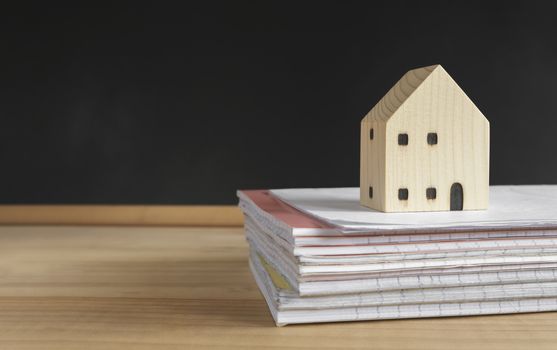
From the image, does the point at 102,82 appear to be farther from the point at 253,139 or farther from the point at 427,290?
the point at 427,290

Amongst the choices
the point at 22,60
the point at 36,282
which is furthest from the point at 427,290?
the point at 22,60

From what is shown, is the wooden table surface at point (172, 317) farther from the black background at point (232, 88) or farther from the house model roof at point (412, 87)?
the black background at point (232, 88)

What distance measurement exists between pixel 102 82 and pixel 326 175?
2.13ft

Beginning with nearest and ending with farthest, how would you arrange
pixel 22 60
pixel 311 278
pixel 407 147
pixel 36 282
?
1. pixel 311 278
2. pixel 407 147
3. pixel 36 282
4. pixel 22 60

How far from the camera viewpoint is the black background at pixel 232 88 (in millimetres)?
1807

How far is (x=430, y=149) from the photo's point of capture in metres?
0.80

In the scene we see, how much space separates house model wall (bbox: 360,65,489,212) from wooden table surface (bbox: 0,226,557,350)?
5.9 inches

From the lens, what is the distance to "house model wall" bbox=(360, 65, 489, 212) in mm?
788

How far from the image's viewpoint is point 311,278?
2.23 ft

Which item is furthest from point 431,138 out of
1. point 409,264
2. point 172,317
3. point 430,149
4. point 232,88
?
point 232,88

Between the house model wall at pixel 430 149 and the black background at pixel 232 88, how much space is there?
3.34 ft

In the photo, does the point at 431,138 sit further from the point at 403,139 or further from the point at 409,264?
the point at 409,264

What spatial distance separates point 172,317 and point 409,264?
26cm

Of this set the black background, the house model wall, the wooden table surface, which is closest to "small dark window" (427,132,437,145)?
the house model wall
